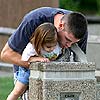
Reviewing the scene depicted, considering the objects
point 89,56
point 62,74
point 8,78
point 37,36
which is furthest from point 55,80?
Result: point 89,56

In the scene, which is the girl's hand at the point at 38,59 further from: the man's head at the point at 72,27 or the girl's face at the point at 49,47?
the man's head at the point at 72,27

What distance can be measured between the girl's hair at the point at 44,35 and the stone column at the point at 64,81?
0.19m

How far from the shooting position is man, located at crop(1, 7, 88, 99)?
5980mm

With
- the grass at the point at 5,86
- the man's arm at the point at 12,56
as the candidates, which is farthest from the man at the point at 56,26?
the grass at the point at 5,86

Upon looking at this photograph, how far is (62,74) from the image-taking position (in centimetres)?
591

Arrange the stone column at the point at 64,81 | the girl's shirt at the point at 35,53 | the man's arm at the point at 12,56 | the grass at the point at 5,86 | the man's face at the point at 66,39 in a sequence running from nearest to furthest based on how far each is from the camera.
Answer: the stone column at the point at 64,81 < the man's face at the point at 66,39 < the girl's shirt at the point at 35,53 < the man's arm at the point at 12,56 < the grass at the point at 5,86

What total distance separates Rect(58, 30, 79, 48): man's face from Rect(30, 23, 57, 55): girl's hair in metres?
0.10

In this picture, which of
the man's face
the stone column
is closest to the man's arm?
the stone column

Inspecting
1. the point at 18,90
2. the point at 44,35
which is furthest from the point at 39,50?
the point at 18,90

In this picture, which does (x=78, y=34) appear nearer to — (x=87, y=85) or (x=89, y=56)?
(x=87, y=85)

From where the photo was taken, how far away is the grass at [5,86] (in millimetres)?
10556

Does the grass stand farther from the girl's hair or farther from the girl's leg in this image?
the girl's hair

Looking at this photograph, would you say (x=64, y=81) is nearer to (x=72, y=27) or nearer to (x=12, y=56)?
(x=72, y=27)

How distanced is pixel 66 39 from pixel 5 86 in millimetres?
6082
